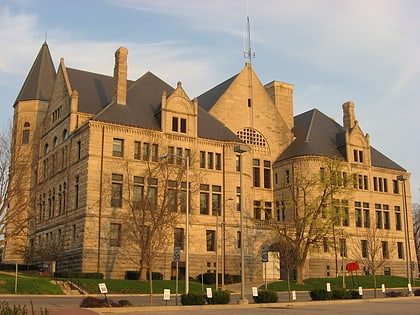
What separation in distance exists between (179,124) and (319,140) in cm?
2119

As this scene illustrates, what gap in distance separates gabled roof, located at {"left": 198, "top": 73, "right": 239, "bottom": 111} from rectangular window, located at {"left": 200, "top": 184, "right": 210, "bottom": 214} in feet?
44.4

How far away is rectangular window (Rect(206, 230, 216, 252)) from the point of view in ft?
192

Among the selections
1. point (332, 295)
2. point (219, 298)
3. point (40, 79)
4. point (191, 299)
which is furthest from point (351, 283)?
point (40, 79)

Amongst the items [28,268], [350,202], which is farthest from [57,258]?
[350,202]

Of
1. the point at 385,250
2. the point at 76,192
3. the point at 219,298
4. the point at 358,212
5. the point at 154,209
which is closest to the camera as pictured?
the point at 219,298

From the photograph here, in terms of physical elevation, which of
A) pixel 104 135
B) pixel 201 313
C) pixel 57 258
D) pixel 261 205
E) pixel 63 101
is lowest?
pixel 201 313

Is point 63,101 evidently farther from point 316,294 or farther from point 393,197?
point 393,197

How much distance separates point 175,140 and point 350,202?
23.7 meters

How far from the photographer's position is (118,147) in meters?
55.5

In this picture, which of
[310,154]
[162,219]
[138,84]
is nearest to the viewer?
[162,219]

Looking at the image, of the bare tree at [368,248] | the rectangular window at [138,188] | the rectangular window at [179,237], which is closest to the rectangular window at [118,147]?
the rectangular window at [138,188]

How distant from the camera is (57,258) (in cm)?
5641

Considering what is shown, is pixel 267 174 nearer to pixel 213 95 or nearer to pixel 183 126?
pixel 213 95

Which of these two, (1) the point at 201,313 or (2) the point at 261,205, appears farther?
(2) the point at 261,205
